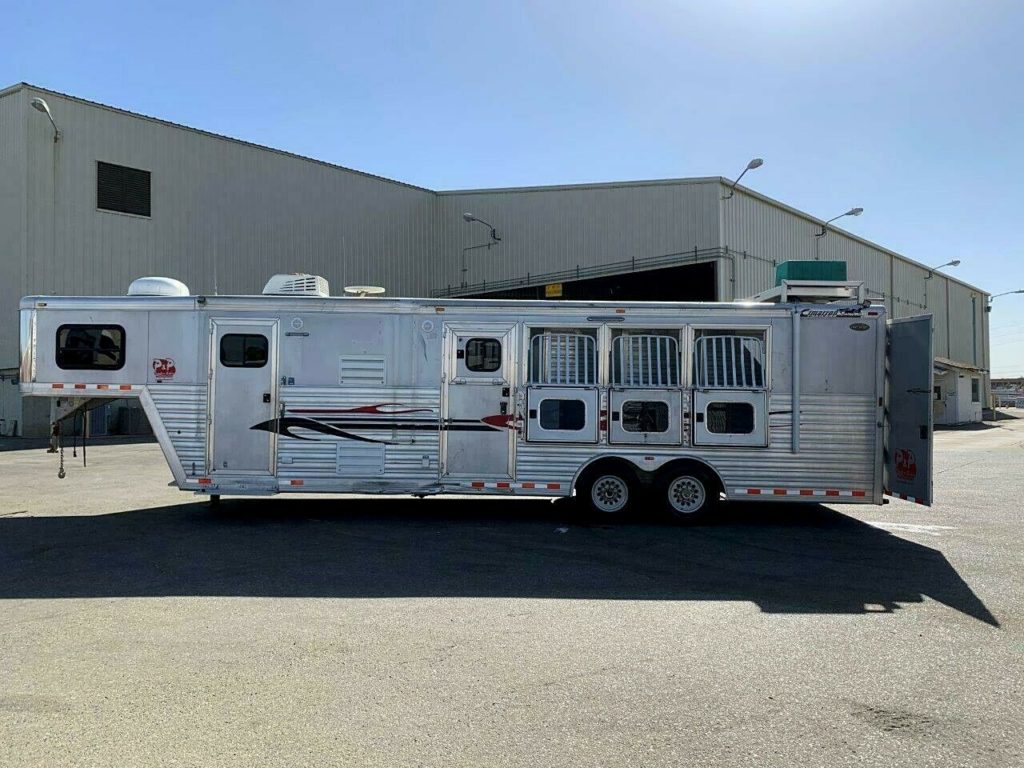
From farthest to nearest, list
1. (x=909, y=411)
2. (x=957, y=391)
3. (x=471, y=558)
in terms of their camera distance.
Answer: (x=957, y=391), (x=909, y=411), (x=471, y=558)

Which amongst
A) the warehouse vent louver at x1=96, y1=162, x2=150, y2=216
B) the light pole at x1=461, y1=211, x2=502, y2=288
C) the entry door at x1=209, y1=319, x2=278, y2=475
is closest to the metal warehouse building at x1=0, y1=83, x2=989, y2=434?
the warehouse vent louver at x1=96, y1=162, x2=150, y2=216

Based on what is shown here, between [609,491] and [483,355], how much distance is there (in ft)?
7.80

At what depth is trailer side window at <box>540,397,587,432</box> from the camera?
9148 mm

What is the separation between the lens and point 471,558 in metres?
7.45

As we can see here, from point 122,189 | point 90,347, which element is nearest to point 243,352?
point 90,347

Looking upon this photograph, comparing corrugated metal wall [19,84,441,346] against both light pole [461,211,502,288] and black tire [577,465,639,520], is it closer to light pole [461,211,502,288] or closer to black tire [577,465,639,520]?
light pole [461,211,502,288]

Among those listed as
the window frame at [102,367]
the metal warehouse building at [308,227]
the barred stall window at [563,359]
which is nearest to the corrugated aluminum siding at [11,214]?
the metal warehouse building at [308,227]

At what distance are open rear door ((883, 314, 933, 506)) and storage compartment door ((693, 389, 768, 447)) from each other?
1610 millimetres

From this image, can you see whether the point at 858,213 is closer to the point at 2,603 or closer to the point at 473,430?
the point at 473,430

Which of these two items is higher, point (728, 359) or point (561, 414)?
point (728, 359)

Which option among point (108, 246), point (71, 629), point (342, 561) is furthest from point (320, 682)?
point (108, 246)

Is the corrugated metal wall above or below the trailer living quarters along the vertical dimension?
A: above

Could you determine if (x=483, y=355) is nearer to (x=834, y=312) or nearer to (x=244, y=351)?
(x=244, y=351)

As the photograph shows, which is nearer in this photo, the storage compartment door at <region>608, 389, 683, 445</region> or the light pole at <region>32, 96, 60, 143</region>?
the storage compartment door at <region>608, 389, 683, 445</region>
